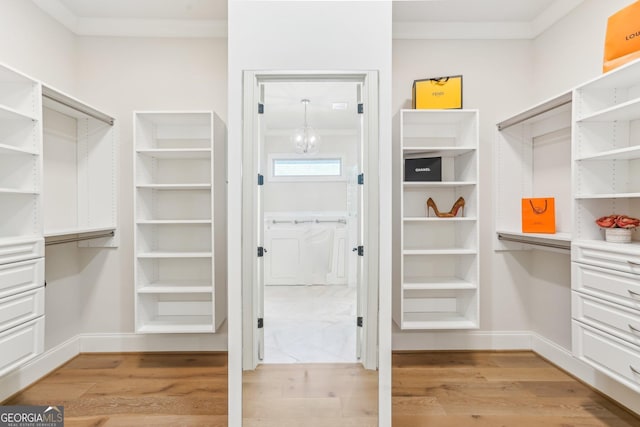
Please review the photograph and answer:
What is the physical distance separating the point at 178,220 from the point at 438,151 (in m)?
2.19

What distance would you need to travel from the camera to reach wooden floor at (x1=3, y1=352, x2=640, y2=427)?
6.08 ft

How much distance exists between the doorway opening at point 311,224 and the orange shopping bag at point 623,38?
1.39m

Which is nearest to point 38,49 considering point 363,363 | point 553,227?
point 363,363

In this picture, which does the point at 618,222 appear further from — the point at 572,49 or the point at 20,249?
the point at 20,249

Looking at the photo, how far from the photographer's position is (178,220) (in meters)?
2.71

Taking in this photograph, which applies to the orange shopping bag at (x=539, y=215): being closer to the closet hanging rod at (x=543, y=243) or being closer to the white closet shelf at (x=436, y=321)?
the closet hanging rod at (x=543, y=243)

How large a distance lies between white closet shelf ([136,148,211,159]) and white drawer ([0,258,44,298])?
1.03m

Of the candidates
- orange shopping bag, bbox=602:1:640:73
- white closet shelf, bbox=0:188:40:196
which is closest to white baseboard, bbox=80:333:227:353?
white closet shelf, bbox=0:188:40:196

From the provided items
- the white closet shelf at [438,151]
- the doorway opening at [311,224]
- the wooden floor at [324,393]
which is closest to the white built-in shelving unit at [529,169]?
the white closet shelf at [438,151]

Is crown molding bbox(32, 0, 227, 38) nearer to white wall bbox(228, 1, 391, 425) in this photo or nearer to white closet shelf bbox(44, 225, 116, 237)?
white wall bbox(228, 1, 391, 425)

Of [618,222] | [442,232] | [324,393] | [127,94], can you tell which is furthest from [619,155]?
[127,94]

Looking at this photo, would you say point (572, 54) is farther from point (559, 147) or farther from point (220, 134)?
point (220, 134)

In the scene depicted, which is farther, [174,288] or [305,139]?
[174,288]

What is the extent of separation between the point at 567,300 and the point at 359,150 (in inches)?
82.4
